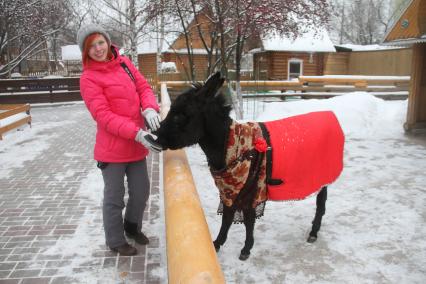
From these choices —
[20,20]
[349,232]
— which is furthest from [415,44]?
[20,20]

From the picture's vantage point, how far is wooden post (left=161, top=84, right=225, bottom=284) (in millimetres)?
1582

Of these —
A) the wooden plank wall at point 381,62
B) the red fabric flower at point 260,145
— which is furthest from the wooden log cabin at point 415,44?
the wooden plank wall at point 381,62

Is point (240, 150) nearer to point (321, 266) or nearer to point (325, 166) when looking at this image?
point (325, 166)

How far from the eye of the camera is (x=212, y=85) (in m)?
2.83

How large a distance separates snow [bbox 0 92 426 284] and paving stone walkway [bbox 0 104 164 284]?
0.12ft

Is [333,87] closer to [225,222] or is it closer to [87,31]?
[225,222]

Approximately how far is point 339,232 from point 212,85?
2395 millimetres

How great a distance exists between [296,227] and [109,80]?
2.62m

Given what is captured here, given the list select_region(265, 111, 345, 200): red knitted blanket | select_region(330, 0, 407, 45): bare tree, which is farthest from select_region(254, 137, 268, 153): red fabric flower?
select_region(330, 0, 407, 45): bare tree

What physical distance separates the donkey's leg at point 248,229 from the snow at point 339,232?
0.25ft

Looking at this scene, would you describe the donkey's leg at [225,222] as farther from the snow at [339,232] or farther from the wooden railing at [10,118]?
the wooden railing at [10,118]

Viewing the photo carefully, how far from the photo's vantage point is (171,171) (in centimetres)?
306

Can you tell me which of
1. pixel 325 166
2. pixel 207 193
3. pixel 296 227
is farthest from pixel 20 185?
pixel 325 166

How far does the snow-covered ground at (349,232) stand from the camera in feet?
11.3
